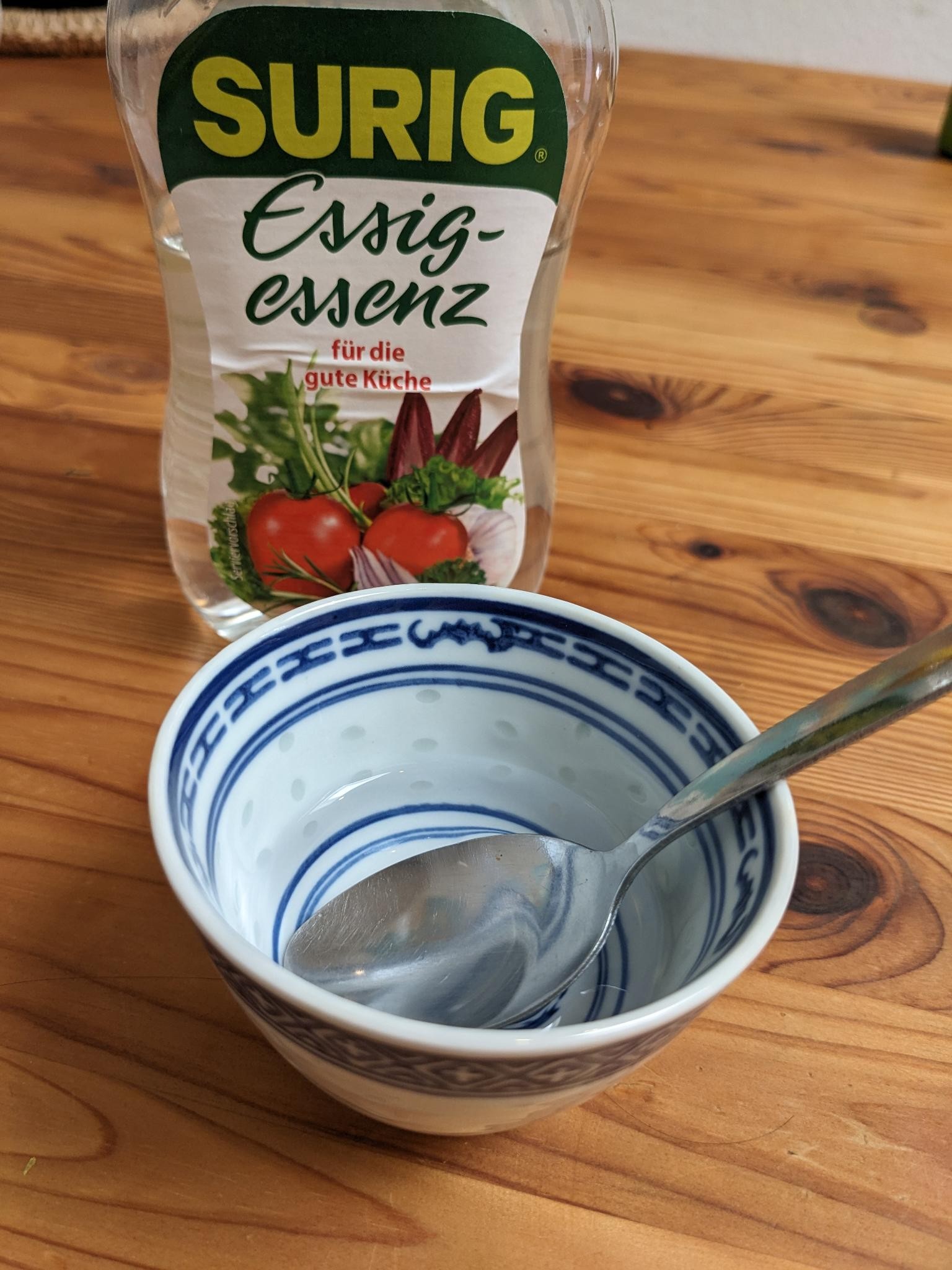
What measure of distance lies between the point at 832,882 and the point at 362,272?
0.86ft

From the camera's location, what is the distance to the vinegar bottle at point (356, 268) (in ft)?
1.17

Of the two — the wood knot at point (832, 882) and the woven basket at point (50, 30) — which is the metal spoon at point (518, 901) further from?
the woven basket at point (50, 30)

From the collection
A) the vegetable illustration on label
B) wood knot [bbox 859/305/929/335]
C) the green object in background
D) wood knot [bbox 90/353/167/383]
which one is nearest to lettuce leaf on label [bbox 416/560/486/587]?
the vegetable illustration on label

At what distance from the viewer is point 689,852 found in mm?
329

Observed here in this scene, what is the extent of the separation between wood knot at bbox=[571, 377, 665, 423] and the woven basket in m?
0.65

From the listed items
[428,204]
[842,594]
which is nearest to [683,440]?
[842,594]

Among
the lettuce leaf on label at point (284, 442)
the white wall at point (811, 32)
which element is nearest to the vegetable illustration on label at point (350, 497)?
the lettuce leaf on label at point (284, 442)

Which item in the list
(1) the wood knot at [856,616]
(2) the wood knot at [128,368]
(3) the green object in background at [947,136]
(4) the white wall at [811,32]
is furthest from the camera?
(4) the white wall at [811,32]

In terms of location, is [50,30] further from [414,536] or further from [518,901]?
[518,901]

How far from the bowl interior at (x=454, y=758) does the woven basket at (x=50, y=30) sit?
0.87 m

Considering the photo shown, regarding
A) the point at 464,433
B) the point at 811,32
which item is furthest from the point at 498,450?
the point at 811,32

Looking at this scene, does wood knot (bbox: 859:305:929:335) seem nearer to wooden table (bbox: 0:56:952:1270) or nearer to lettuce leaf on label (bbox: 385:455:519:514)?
wooden table (bbox: 0:56:952:1270)

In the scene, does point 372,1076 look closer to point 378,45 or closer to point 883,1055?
point 883,1055

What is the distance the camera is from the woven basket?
98cm
